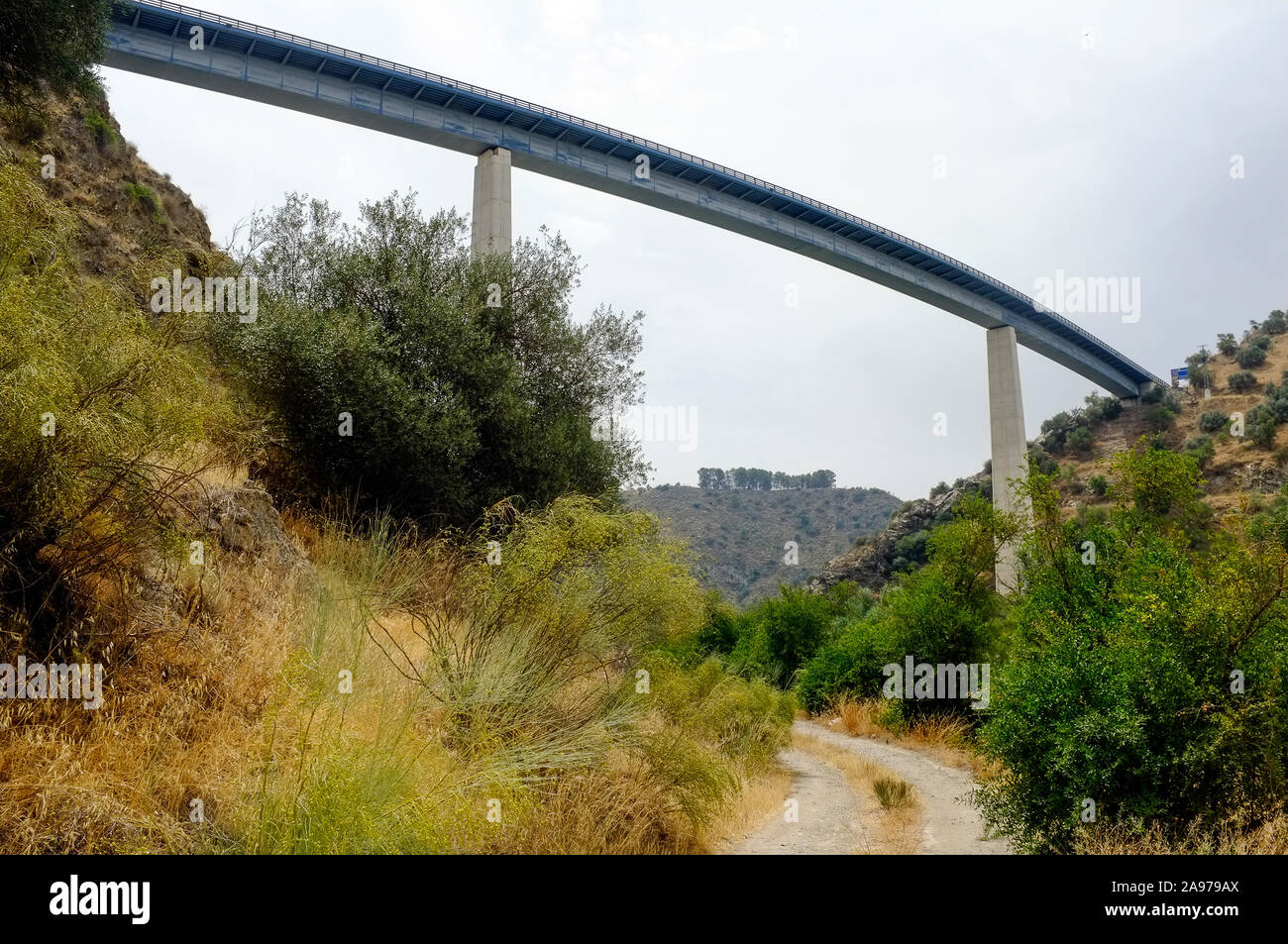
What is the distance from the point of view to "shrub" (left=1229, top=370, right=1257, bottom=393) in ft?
169

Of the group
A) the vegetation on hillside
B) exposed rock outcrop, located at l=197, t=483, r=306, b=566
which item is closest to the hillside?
the vegetation on hillside

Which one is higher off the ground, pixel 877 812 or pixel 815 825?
pixel 815 825

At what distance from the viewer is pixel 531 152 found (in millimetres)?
26453

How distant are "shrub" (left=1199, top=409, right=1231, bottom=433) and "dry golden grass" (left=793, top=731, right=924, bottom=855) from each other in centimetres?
4399

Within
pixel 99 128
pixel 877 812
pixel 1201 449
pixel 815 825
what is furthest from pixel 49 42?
pixel 1201 449

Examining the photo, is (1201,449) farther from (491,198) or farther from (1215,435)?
(491,198)

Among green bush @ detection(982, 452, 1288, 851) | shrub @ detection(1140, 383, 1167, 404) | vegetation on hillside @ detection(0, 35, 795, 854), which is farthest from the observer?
shrub @ detection(1140, 383, 1167, 404)

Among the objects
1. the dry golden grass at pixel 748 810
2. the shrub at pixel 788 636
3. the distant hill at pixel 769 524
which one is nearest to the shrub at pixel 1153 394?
the distant hill at pixel 769 524

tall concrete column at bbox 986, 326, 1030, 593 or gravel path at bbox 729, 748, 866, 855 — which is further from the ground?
tall concrete column at bbox 986, 326, 1030, 593

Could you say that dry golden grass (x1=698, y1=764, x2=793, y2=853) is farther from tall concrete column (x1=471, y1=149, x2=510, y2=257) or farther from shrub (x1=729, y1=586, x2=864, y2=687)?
tall concrete column (x1=471, y1=149, x2=510, y2=257)

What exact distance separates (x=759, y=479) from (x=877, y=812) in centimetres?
8352

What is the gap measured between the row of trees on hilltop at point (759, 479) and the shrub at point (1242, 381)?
4251 cm

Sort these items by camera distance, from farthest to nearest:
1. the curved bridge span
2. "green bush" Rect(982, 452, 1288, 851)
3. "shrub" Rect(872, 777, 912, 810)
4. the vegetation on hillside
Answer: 1. the curved bridge span
2. "shrub" Rect(872, 777, 912, 810)
3. "green bush" Rect(982, 452, 1288, 851)
4. the vegetation on hillside
